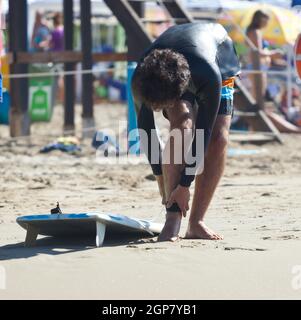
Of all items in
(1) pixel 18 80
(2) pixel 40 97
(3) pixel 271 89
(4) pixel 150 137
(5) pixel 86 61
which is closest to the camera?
(4) pixel 150 137

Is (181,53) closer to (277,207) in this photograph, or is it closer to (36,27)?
(277,207)

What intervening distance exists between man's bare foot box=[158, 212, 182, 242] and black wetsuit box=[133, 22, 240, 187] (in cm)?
26

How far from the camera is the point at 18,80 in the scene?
12.2 meters

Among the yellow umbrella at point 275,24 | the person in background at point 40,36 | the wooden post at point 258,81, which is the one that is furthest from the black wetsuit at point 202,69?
the yellow umbrella at point 275,24

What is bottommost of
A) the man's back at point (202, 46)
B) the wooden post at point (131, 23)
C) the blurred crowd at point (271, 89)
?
the blurred crowd at point (271, 89)

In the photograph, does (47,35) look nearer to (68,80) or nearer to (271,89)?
(271,89)

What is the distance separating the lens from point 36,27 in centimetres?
1856

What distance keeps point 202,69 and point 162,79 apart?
0.31 metres

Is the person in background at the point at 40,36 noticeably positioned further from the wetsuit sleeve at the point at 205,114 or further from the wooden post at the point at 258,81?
the wetsuit sleeve at the point at 205,114

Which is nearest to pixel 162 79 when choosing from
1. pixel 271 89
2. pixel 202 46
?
pixel 202 46

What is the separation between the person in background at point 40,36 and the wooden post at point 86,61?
170 inches

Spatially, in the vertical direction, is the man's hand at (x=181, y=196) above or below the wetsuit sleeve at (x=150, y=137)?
below

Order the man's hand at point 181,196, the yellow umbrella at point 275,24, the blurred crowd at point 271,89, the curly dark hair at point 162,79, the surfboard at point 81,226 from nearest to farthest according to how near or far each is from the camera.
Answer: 1. the curly dark hair at point 162,79
2. the surfboard at point 81,226
3. the man's hand at point 181,196
4. the blurred crowd at point 271,89
5. the yellow umbrella at point 275,24

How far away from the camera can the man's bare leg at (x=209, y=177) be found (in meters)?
5.87
